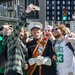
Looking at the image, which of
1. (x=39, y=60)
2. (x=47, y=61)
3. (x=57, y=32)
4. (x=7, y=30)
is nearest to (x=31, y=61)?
(x=39, y=60)

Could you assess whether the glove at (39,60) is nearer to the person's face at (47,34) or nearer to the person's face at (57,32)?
the person's face at (57,32)

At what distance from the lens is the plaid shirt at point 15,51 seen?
20.2 feet

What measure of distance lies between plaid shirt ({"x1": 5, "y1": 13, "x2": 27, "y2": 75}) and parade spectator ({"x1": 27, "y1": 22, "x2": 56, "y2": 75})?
0.37 meters

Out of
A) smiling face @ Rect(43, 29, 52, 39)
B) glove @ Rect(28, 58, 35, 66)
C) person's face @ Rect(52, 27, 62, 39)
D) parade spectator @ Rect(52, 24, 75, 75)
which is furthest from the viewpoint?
smiling face @ Rect(43, 29, 52, 39)

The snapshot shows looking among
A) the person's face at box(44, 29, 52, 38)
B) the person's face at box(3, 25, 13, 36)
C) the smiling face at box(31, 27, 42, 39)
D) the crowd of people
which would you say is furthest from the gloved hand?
the person's face at box(44, 29, 52, 38)

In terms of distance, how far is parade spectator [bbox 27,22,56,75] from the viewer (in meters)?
6.66

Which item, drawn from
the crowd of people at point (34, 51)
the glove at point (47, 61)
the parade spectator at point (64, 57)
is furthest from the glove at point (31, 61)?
the parade spectator at point (64, 57)

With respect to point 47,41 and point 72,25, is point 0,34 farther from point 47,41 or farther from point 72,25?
point 72,25

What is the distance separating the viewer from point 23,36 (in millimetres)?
7051

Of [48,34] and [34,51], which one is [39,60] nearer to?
[34,51]

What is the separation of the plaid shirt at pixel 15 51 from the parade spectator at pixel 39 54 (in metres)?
0.37

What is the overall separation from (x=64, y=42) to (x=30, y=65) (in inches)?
33.5

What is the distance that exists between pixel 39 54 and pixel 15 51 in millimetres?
630

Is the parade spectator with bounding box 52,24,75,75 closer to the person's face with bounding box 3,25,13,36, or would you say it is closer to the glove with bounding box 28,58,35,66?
the glove with bounding box 28,58,35,66
